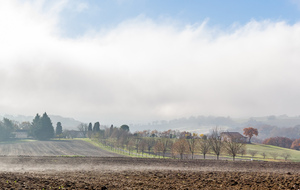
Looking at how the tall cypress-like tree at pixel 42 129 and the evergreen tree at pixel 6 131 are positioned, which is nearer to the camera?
the evergreen tree at pixel 6 131

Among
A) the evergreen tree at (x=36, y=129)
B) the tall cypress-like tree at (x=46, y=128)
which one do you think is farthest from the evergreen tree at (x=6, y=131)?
the tall cypress-like tree at (x=46, y=128)

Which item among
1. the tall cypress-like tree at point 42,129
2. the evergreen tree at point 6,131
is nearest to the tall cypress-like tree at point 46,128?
the tall cypress-like tree at point 42,129

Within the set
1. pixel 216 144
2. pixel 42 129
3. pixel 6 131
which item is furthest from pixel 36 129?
pixel 216 144

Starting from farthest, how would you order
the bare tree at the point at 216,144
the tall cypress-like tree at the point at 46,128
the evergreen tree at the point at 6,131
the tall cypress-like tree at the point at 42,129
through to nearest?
the tall cypress-like tree at the point at 46,128
the tall cypress-like tree at the point at 42,129
the evergreen tree at the point at 6,131
the bare tree at the point at 216,144

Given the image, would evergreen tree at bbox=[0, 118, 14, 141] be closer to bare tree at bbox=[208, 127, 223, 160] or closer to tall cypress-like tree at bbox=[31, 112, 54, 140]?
tall cypress-like tree at bbox=[31, 112, 54, 140]

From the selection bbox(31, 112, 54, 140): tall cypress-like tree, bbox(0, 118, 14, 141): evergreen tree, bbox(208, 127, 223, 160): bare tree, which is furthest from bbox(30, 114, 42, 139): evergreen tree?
bbox(208, 127, 223, 160): bare tree

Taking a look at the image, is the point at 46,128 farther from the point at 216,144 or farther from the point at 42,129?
the point at 216,144

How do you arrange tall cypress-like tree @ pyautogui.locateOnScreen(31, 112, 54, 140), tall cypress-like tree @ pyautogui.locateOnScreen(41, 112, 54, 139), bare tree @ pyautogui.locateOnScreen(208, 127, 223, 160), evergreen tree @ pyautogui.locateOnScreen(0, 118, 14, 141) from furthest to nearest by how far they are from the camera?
tall cypress-like tree @ pyautogui.locateOnScreen(41, 112, 54, 139), tall cypress-like tree @ pyautogui.locateOnScreen(31, 112, 54, 140), evergreen tree @ pyautogui.locateOnScreen(0, 118, 14, 141), bare tree @ pyautogui.locateOnScreen(208, 127, 223, 160)

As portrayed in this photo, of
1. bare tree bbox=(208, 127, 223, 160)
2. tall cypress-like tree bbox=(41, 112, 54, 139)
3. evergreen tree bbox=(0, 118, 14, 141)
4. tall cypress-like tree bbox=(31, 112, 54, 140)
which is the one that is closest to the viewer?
bare tree bbox=(208, 127, 223, 160)

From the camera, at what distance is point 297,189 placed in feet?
59.4

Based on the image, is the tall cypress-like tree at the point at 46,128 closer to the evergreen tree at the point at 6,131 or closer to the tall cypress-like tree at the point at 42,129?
the tall cypress-like tree at the point at 42,129

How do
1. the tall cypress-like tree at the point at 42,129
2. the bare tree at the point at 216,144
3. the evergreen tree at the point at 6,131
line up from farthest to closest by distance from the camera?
the tall cypress-like tree at the point at 42,129 → the evergreen tree at the point at 6,131 → the bare tree at the point at 216,144

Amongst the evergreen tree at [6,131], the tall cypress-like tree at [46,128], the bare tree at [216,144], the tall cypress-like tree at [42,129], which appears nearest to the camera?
the bare tree at [216,144]

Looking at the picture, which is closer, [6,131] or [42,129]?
[42,129]
